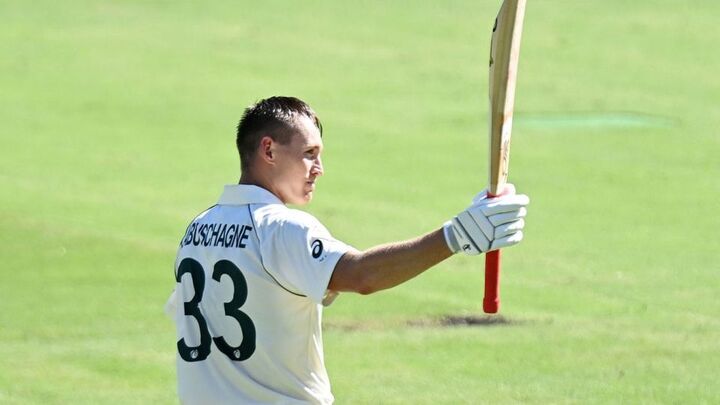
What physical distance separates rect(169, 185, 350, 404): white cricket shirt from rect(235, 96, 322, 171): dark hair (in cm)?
17

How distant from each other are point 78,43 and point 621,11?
9324mm

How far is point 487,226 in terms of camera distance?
5.06 metres

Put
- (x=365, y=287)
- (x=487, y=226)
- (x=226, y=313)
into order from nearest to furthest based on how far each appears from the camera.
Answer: (x=487, y=226) → (x=365, y=287) → (x=226, y=313)

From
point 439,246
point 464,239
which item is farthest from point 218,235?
point 464,239

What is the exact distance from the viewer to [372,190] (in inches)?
633

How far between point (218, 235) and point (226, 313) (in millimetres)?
298

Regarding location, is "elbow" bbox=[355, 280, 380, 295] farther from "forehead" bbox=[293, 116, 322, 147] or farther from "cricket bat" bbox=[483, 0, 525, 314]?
"forehead" bbox=[293, 116, 322, 147]

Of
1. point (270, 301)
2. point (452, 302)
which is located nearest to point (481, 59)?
point (452, 302)

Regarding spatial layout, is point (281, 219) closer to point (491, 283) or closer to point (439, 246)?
point (439, 246)

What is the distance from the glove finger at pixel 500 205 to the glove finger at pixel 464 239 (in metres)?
0.09

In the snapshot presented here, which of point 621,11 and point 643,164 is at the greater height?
point 621,11

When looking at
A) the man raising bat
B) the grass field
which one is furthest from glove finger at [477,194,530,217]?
the grass field

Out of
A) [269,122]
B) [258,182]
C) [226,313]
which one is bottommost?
[226,313]

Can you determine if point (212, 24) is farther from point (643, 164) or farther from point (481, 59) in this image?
point (643, 164)
